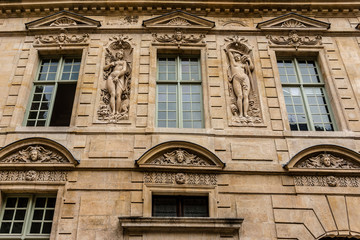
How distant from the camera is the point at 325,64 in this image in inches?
362

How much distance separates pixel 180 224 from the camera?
655 cm

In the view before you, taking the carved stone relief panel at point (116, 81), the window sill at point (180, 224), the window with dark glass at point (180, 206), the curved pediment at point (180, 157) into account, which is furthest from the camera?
the carved stone relief panel at point (116, 81)

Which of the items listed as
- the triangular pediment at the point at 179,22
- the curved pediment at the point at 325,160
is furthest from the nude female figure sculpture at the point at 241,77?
the curved pediment at the point at 325,160

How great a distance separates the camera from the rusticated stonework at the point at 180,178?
725cm

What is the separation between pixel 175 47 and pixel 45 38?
3870mm

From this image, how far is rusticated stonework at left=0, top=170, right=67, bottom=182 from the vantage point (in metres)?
7.25

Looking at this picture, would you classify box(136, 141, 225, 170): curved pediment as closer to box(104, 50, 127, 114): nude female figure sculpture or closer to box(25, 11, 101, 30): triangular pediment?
box(104, 50, 127, 114): nude female figure sculpture

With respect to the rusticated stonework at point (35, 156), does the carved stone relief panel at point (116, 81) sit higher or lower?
higher

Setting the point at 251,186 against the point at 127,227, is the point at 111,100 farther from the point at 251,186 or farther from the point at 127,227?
the point at 251,186

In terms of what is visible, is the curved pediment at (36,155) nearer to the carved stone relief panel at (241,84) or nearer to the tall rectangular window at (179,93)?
the tall rectangular window at (179,93)

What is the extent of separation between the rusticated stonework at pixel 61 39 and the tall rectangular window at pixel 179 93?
94.6 inches

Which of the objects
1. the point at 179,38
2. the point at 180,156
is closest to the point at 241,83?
the point at 179,38

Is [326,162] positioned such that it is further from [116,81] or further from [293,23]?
[116,81]

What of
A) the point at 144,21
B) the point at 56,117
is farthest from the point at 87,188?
the point at 144,21
